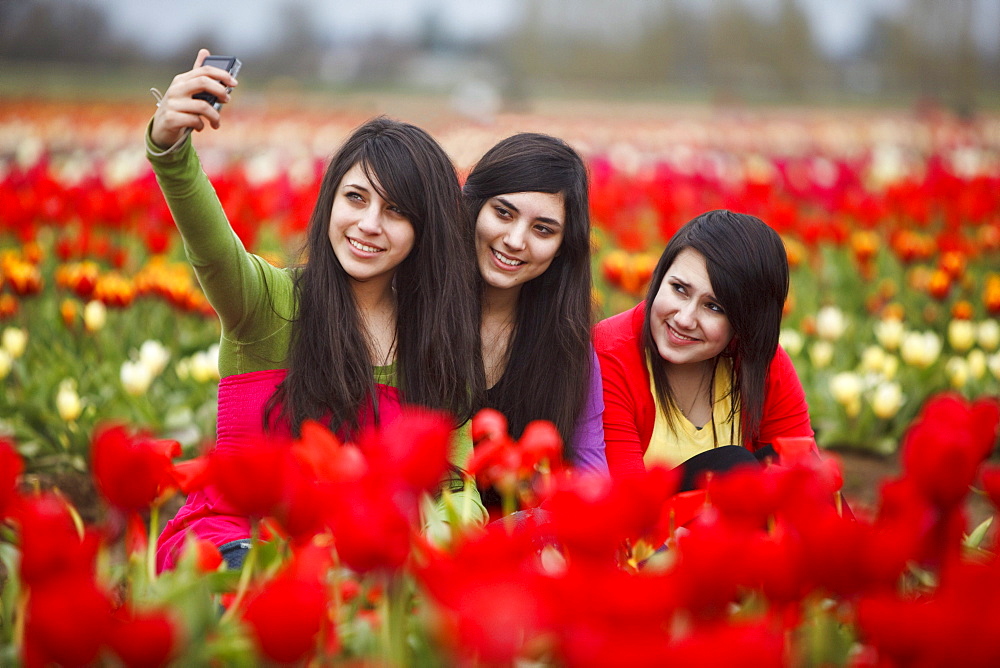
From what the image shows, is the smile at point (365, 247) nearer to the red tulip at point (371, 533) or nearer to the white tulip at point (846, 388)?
the red tulip at point (371, 533)

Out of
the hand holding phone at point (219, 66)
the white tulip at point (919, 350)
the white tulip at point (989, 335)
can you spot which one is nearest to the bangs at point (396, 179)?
the hand holding phone at point (219, 66)

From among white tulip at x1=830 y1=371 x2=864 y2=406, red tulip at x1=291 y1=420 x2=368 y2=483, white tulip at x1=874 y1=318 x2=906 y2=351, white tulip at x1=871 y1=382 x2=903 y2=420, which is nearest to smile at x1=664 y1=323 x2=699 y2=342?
red tulip at x1=291 y1=420 x2=368 y2=483

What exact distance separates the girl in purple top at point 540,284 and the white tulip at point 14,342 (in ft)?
6.99

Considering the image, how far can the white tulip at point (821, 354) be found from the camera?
14.2 ft

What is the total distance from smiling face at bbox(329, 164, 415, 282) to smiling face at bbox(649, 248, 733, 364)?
716 millimetres

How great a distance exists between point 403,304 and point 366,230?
0.26 meters

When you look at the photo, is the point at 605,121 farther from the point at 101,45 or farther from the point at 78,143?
the point at 101,45

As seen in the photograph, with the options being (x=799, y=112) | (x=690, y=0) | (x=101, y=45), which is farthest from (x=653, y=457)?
(x=690, y=0)

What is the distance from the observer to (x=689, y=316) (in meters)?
2.53

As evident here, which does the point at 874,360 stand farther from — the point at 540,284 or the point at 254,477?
the point at 254,477

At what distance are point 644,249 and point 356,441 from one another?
364 cm

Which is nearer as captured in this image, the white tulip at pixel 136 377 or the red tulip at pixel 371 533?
the red tulip at pixel 371 533

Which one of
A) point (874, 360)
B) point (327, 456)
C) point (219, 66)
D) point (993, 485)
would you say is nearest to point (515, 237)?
point (219, 66)

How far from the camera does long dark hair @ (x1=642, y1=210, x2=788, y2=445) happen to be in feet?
8.30
